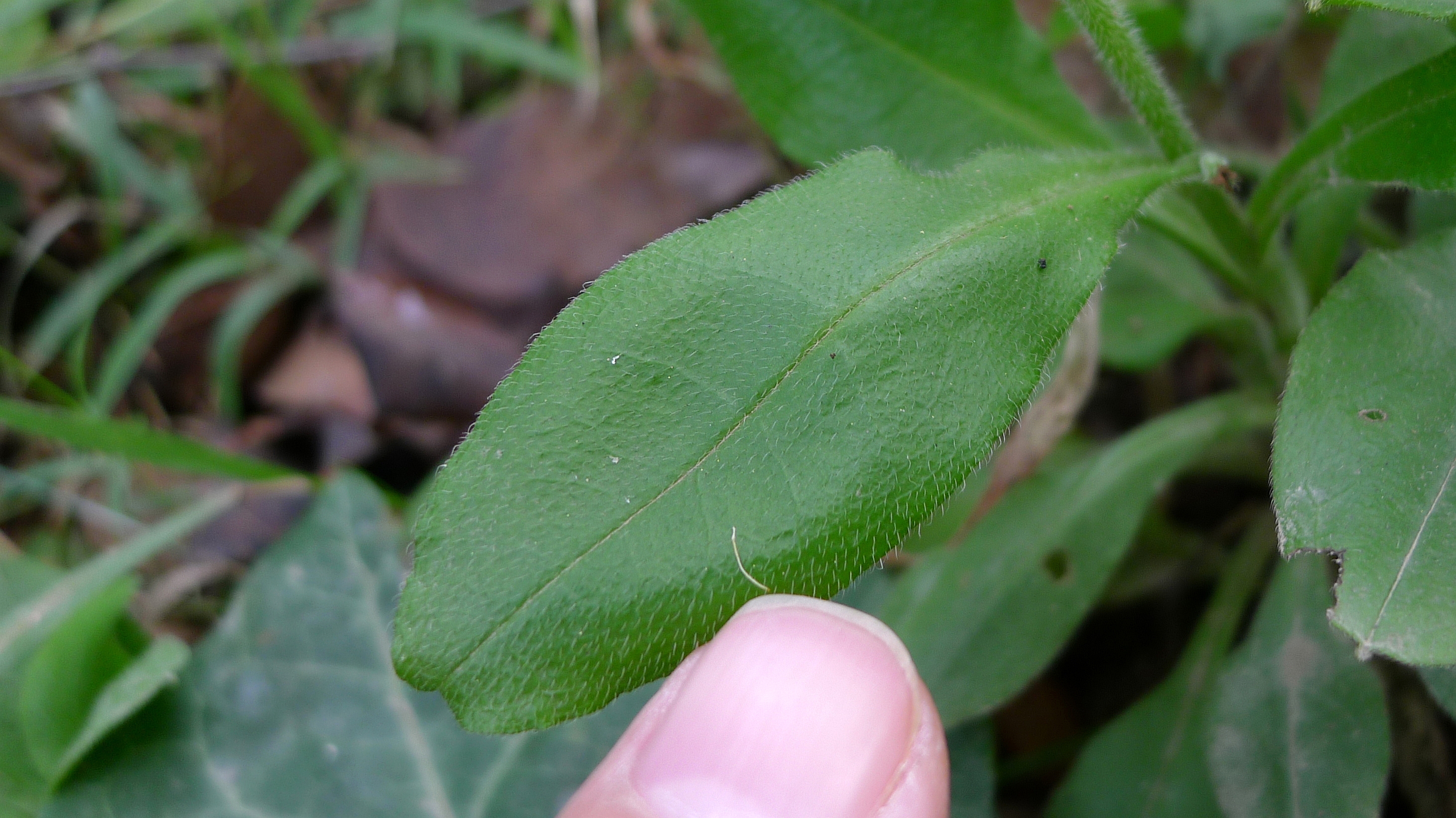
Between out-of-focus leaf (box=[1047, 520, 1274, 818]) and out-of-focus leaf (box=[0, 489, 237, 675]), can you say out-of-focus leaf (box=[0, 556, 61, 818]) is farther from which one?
out-of-focus leaf (box=[1047, 520, 1274, 818])

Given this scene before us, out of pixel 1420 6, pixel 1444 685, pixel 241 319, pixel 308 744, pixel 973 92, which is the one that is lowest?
pixel 308 744

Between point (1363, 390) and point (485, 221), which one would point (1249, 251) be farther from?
point (485, 221)

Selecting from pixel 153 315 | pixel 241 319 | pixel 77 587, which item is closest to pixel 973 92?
pixel 77 587

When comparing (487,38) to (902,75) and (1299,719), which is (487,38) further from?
(1299,719)

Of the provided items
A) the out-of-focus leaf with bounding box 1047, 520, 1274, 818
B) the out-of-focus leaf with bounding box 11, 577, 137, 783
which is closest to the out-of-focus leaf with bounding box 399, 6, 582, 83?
the out-of-focus leaf with bounding box 11, 577, 137, 783

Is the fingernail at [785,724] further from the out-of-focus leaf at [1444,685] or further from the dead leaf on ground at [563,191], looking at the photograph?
the dead leaf on ground at [563,191]

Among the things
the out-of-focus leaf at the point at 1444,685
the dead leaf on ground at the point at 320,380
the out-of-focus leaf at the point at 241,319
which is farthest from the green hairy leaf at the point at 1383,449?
the out-of-focus leaf at the point at 241,319

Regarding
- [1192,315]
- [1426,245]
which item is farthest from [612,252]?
[1426,245]
